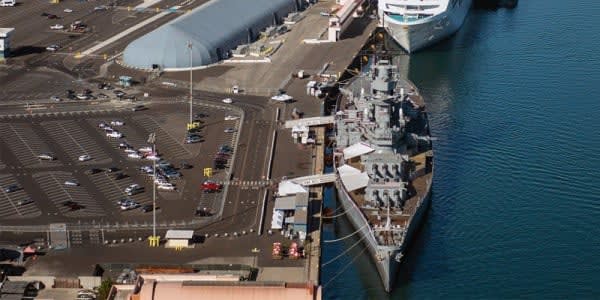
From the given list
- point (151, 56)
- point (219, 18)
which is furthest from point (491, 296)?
point (219, 18)

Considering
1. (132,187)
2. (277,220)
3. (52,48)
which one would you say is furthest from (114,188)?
(52,48)

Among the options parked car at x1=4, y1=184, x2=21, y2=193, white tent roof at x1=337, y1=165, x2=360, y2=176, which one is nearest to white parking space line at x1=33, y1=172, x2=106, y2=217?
parked car at x1=4, y1=184, x2=21, y2=193

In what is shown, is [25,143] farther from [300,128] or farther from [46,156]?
[300,128]

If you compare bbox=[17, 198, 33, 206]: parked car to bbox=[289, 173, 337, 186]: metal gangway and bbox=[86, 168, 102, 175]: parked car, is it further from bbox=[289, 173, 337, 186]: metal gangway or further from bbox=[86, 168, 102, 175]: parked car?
bbox=[289, 173, 337, 186]: metal gangway

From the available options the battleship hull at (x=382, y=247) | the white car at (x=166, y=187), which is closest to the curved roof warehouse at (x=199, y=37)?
the white car at (x=166, y=187)

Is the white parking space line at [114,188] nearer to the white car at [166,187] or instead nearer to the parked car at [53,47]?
the white car at [166,187]

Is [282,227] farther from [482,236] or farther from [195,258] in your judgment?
[482,236]

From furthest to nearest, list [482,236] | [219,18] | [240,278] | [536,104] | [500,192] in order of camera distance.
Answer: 1. [219,18]
2. [536,104]
3. [500,192]
4. [482,236]
5. [240,278]
